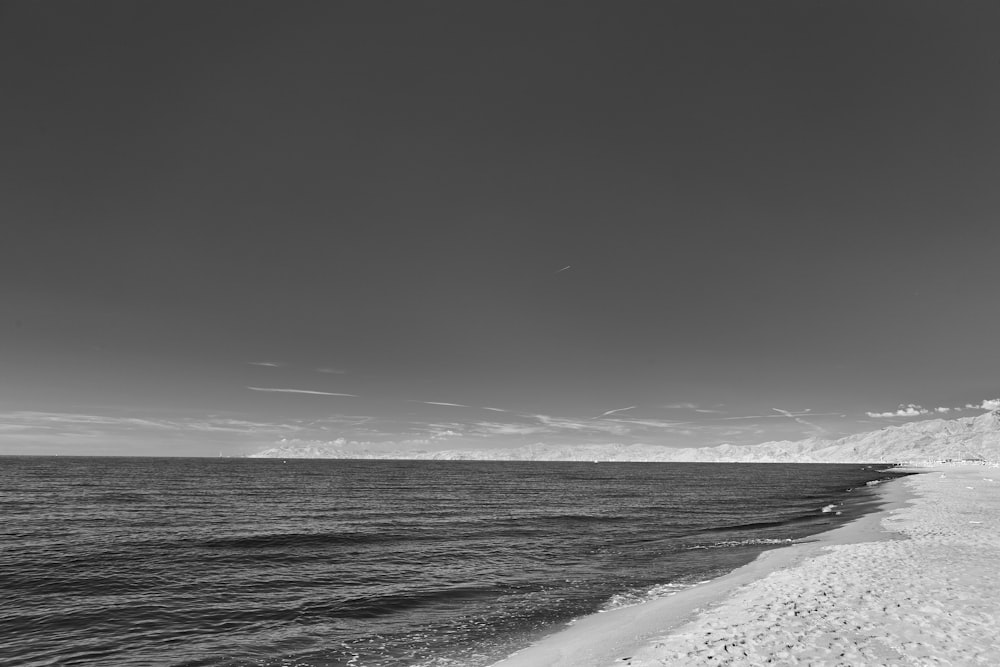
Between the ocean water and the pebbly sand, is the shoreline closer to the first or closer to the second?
the pebbly sand

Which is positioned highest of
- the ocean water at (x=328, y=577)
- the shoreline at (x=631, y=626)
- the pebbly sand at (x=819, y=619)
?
the pebbly sand at (x=819, y=619)

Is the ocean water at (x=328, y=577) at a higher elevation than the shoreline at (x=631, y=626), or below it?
below

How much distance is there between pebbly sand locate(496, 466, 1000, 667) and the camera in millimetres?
13211

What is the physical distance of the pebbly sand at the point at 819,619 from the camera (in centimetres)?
1321

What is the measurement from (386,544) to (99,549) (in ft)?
58.5

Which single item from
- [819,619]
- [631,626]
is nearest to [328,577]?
[631,626]

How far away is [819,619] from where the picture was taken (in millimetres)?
15930

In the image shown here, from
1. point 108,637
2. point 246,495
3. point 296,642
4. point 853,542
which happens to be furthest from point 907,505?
point 246,495

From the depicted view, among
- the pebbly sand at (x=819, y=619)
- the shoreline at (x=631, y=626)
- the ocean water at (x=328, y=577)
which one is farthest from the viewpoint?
the ocean water at (x=328, y=577)

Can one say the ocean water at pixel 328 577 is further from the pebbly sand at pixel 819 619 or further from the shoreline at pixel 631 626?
the pebbly sand at pixel 819 619

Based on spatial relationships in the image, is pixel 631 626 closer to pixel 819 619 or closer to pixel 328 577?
pixel 819 619

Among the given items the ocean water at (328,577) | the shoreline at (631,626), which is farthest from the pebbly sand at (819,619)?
the ocean water at (328,577)

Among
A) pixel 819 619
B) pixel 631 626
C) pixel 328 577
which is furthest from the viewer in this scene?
pixel 328 577

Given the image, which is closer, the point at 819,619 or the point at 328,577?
the point at 819,619
